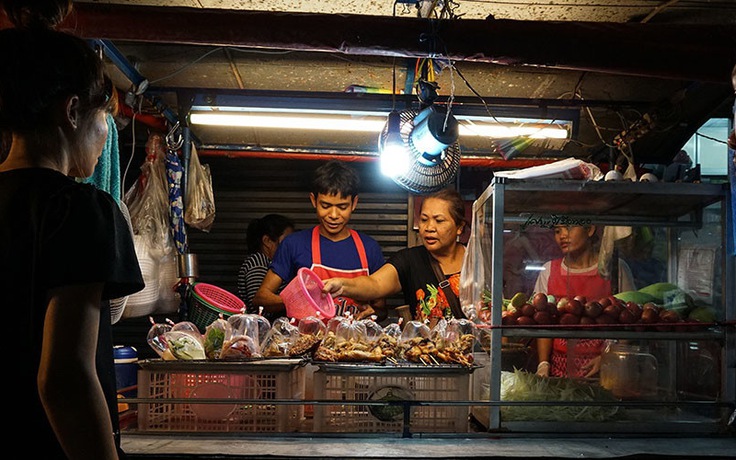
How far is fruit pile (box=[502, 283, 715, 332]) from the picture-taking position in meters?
3.52

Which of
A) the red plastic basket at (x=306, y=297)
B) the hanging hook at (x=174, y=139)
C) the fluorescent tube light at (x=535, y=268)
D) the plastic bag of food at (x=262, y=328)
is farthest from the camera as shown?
the hanging hook at (x=174, y=139)

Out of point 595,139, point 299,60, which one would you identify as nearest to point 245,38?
point 299,60

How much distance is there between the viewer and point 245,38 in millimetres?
3799

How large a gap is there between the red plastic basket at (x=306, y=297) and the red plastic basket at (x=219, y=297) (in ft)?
1.22

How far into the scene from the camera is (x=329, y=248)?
18.5 ft

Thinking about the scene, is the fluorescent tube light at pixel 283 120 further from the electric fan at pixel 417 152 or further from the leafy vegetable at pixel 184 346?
the leafy vegetable at pixel 184 346

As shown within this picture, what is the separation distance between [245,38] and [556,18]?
2.34 metres

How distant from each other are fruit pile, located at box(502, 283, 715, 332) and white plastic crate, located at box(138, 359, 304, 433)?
1281mm

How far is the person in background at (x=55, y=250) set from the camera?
4.60ft

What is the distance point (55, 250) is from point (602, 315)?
2926 mm

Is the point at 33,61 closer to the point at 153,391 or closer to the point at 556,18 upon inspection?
the point at 153,391

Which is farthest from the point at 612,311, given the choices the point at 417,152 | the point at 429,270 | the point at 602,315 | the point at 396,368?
the point at 429,270

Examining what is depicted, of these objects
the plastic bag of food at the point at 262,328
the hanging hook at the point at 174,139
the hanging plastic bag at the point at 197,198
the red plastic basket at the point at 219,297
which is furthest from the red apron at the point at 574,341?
the hanging hook at the point at 174,139

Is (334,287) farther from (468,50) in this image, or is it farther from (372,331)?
(468,50)
